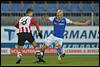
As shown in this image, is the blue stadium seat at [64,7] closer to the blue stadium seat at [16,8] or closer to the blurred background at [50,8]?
the blurred background at [50,8]

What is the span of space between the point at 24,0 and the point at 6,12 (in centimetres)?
293

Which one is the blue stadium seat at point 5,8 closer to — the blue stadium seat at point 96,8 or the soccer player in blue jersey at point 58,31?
the blue stadium seat at point 96,8

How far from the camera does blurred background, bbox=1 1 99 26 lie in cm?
2552

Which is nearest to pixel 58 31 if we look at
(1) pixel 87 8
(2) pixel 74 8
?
(1) pixel 87 8

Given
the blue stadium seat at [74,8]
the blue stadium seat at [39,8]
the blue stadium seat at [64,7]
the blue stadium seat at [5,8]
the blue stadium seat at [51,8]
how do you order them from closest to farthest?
the blue stadium seat at [5,8] → the blue stadium seat at [39,8] → the blue stadium seat at [51,8] → the blue stadium seat at [74,8] → the blue stadium seat at [64,7]

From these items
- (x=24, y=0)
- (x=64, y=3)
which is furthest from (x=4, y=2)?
(x=64, y=3)

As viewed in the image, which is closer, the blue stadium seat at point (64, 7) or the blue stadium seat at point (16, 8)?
the blue stadium seat at point (16, 8)

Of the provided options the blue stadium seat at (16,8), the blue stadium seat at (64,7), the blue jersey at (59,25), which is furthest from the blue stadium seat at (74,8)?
the blue jersey at (59,25)

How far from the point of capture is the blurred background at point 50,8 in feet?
83.7

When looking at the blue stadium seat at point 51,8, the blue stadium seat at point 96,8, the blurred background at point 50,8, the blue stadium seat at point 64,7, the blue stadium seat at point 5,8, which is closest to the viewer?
the blurred background at point 50,8

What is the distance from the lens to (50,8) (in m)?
27.8

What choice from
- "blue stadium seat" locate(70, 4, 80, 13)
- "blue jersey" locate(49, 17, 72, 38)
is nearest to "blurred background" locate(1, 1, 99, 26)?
"blue stadium seat" locate(70, 4, 80, 13)

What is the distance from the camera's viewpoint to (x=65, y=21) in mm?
14844

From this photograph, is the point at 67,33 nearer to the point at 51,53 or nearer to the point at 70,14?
the point at 51,53
